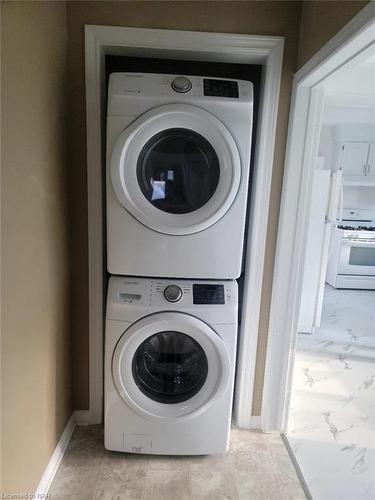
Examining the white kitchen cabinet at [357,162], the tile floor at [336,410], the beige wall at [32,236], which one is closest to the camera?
the beige wall at [32,236]

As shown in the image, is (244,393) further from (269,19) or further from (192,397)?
(269,19)

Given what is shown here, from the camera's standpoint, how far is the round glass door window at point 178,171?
58.6 inches

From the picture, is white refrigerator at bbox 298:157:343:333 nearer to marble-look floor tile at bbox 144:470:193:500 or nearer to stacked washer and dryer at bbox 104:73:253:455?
stacked washer and dryer at bbox 104:73:253:455

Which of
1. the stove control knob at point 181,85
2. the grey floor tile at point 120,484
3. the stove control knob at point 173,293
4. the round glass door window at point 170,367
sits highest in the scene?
the stove control knob at point 181,85

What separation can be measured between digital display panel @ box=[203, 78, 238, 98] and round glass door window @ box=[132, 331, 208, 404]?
3.61 feet

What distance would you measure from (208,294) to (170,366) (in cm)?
45

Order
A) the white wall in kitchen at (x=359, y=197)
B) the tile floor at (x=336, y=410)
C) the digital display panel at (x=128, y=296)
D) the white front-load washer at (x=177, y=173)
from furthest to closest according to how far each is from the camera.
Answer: the white wall in kitchen at (x=359, y=197) < the tile floor at (x=336, y=410) < the digital display panel at (x=128, y=296) < the white front-load washer at (x=177, y=173)

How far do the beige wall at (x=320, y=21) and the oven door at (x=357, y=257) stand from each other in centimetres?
351

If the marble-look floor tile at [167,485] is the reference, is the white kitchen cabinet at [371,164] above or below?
above

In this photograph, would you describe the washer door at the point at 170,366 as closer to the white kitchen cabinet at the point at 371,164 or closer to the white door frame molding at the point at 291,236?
the white door frame molding at the point at 291,236

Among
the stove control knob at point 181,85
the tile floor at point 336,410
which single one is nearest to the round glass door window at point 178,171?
the stove control knob at point 181,85

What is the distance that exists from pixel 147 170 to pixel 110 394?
3.49ft

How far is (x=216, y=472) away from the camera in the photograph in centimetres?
162

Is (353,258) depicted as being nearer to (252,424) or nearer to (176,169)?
(252,424)
